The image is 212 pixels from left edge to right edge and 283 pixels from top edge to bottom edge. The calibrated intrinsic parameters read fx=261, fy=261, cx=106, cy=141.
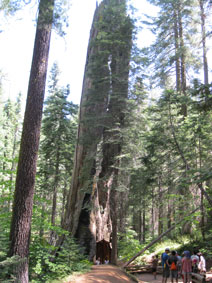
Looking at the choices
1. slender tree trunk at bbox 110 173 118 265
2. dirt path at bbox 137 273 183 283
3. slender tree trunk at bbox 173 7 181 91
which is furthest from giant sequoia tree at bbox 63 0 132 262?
slender tree trunk at bbox 173 7 181 91

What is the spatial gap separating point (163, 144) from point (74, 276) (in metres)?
7.45

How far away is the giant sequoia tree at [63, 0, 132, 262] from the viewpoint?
12.8 metres

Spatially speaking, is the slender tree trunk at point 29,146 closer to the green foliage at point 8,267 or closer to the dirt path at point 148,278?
the green foliage at point 8,267

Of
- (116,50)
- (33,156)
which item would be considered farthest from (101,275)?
(116,50)

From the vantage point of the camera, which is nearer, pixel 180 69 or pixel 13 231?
pixel 13 231

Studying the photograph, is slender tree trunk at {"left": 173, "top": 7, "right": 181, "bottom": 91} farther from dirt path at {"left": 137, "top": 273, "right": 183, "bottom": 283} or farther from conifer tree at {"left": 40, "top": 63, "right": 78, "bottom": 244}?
dirt path at {"left": 137, "top": 273, "right": 183, "bottom": 283}

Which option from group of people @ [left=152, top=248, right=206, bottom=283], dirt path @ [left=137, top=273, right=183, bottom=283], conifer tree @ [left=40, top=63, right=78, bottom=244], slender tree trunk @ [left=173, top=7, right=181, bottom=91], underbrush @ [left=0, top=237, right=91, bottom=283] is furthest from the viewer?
conifer tree @ [left=40, top=63, right=78, bottom=244]

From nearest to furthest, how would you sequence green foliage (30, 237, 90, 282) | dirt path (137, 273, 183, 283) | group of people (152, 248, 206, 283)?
green foliage (30, 237, 90, 282)
group of people (152, 248, 206, 283)
dirt path (137, 273, 183, 283)

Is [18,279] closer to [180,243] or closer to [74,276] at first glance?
[74,276]

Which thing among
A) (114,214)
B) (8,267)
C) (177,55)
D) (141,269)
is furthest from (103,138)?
(177,55)

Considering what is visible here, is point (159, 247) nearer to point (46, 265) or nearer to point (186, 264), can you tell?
point (186, 264)

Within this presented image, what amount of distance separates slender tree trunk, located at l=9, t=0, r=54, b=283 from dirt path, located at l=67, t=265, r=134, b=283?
2.45 m

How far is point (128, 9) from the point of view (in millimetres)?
14312

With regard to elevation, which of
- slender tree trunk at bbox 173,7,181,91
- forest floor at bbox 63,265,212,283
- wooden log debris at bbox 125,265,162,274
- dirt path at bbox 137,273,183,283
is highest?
→ slender tree trunk at bbox 173,7,181,91
